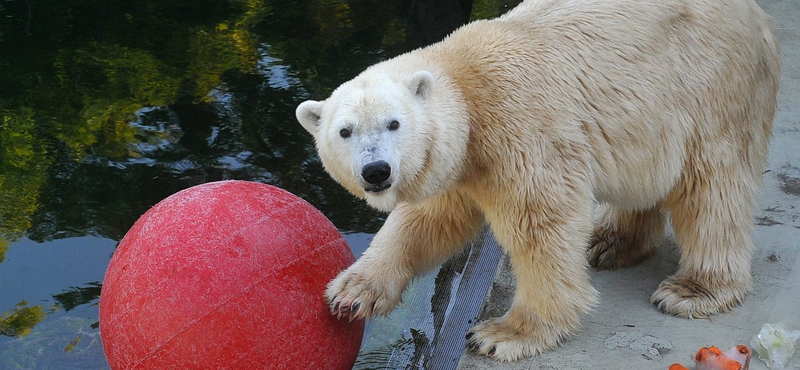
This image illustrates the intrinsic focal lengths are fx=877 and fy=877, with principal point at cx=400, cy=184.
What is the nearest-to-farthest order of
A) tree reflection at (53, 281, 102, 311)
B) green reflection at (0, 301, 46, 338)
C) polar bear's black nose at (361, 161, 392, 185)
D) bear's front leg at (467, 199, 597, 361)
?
polar bear's black nose at (361, 161, 392, 185) → bear's front leg at (467, 199, 597, 361) → green reflection at (0, 301, 46, 338) → tree reflection at (53, 281, 102, 311)

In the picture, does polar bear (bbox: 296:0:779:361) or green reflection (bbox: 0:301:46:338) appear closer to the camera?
polar bear (bbox: 296:0:779:361)

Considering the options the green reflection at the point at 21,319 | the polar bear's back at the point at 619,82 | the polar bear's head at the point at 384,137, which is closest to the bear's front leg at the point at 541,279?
the polar bear's back at the point at 619,82

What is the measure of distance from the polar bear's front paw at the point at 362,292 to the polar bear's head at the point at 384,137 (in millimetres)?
413

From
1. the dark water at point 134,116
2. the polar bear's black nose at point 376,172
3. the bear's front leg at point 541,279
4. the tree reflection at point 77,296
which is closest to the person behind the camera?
the polar bear's black nose at point 376,172

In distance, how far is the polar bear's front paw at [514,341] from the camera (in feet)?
12.4

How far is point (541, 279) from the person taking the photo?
144 inches

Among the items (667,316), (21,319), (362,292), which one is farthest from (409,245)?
(21,319)

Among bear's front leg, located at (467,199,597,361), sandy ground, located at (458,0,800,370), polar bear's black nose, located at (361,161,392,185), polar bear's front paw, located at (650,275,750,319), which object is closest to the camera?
polar bear's black nose, located at (361,161,392,185)

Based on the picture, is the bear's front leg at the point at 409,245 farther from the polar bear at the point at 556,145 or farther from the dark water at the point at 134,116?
the dark water at the point at 134,116

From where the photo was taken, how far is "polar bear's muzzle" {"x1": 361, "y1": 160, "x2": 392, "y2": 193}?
319cm

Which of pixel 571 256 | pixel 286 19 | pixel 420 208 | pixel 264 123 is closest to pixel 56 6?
pixel 286 19

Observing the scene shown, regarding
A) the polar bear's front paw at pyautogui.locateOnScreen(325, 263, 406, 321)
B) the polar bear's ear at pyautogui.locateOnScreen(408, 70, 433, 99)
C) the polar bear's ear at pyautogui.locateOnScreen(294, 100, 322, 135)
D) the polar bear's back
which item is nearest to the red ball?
the polar bear's front paw at pyautogui.locateOnScreen(325, 263, 406, 321)

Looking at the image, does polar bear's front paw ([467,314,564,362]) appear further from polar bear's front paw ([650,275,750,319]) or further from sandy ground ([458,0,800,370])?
polar bear's front paw ([650,275,750,319])

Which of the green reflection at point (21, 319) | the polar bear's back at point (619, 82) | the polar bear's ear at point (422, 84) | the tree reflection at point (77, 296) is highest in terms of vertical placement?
the polar bear's ear at point (422, 84)
